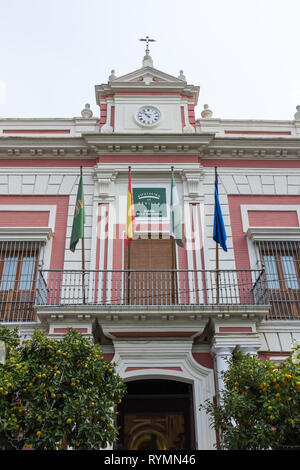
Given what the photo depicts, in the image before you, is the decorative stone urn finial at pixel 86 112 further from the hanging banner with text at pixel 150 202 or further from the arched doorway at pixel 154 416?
the arched doorway at pixel 154 416

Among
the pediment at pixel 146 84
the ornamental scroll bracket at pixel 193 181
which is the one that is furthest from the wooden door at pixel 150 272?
the pediment at pixel 146 84

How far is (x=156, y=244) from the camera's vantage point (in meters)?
9.94

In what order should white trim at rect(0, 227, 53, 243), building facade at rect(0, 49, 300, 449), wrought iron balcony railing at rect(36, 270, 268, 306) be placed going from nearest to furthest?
building facade at rect(0, 49, 300, 449)
wrought iron balcony railing at rect(36, 270, 268, 306)
white trim at rect(0, 227, 53, 243)

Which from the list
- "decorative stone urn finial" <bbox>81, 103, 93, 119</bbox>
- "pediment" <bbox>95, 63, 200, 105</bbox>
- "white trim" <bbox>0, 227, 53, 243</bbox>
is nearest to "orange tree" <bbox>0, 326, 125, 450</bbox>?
"white trim" <bbox>0, 227, 53, 243</bbox>

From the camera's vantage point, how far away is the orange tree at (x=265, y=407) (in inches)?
220

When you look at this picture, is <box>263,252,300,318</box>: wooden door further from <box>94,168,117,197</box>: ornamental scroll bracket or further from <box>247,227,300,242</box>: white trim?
<box>94,168,117,197</box>: ornamental scroll bracket

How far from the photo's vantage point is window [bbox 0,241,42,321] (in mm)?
8977

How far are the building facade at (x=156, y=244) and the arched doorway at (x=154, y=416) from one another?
0.03 m

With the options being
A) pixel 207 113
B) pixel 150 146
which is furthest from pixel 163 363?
pixel 207 113

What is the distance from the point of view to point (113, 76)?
12109 millimetres

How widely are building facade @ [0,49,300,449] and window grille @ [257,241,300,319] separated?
0.03 meters

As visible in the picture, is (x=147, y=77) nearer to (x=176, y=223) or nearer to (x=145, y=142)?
(x=145, y=142)

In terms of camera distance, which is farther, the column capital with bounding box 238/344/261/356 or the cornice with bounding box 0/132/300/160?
the cornice with bounding box 0/132/300/160
